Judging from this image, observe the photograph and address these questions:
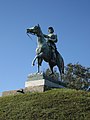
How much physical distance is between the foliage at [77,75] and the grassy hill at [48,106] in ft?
63.8

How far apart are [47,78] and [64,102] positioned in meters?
4.51

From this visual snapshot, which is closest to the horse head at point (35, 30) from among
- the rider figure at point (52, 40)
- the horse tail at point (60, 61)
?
the rider figure at point (52, 40)

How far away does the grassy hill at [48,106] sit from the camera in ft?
53.7

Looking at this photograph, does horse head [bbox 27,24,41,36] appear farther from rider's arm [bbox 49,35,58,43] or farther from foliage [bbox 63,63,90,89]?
foliage [bbox 63,63,90,89]

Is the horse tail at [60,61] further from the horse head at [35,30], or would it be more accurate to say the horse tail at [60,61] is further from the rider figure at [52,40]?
the horse head at [35,30]

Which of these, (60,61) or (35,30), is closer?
(35,30)

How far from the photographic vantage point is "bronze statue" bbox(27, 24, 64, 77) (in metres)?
21.7

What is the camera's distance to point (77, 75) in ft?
132

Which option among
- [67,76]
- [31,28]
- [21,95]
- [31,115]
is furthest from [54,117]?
[67,76]

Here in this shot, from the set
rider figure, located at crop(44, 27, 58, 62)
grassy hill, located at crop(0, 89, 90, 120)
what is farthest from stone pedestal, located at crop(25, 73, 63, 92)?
grassy hill, located at crop(0, 89, 90, 120)

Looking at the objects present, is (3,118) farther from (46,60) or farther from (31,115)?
(46,60)

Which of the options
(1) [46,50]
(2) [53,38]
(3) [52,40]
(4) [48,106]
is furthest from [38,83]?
(4) [48,106]

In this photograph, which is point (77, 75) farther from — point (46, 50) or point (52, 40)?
point (46, 50)

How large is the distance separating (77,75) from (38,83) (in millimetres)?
18998
